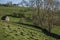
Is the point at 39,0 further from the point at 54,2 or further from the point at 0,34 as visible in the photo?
the point at 0,34

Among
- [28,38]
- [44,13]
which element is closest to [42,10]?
[44,13]

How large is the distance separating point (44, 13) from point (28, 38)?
22.6 metres

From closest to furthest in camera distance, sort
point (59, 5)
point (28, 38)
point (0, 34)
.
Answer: point (0, 34) → point (28, 38) → point (59, 5)

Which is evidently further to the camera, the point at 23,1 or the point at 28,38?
the point at 23,1

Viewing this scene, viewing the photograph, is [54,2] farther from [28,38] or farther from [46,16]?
[28,38]

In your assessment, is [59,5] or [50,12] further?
[59,5]

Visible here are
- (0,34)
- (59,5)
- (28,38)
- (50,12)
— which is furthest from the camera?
(59,5)

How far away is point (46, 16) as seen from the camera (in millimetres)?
37156

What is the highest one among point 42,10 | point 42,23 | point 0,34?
point 0,34

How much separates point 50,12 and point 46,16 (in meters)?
1.25

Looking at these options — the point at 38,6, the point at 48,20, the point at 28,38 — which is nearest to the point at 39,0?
the point at 38,6

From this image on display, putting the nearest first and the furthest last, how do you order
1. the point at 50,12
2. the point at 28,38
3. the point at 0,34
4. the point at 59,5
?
the point at 0,34, the point at 28,38, the point at 50,12, the point at 59,5

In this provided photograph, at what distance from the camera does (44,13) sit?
123 feet

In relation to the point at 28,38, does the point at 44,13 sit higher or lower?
lower
